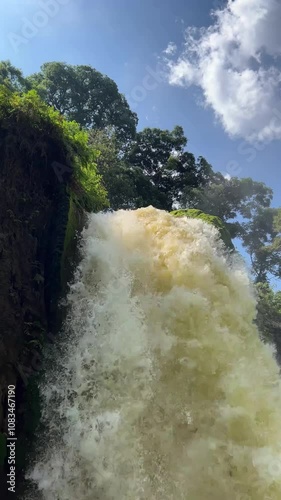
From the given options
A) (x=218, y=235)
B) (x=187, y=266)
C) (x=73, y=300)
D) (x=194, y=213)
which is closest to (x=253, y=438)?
(x=187, y=266)

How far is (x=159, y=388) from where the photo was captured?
7324mm

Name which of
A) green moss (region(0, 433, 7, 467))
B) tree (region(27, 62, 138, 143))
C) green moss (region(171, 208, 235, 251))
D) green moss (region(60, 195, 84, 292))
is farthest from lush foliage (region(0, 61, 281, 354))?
green moss (region(0, 433, 7, 467))

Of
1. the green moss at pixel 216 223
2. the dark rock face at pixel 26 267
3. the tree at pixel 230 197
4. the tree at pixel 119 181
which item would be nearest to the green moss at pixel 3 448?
the dark rock face at pixel 26 267

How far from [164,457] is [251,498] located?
136 centimetres

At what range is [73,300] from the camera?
8523 millimetres

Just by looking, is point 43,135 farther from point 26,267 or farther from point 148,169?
point 148,169

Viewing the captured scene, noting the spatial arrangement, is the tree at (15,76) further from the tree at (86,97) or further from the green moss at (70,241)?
the green moss at (70,241)

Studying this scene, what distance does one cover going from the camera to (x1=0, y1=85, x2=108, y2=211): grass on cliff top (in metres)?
9.37

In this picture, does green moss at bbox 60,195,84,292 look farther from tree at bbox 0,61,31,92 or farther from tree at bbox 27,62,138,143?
tree at bbox 27,62,138,143

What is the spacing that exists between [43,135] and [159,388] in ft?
19.2

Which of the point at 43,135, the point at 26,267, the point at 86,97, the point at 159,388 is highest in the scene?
the point at 86,97

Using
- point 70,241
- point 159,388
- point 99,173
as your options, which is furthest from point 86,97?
point 159,388

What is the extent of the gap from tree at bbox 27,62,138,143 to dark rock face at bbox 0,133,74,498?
19.4 meters

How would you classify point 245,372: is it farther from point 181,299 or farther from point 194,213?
point 194,213
